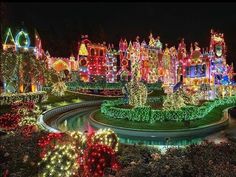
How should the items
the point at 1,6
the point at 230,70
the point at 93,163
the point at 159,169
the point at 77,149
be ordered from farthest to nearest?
the point at 230,70 → the point at 1,6 → the point at 77,149 → the point at 93,163 → the point at 159,169

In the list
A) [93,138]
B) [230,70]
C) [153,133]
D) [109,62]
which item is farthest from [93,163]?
[109,62]

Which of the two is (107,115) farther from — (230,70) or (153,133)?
(230,70)

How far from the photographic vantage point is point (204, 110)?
59.8 ft

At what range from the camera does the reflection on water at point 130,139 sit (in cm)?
1398

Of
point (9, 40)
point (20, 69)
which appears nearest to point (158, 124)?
point (20, 69)

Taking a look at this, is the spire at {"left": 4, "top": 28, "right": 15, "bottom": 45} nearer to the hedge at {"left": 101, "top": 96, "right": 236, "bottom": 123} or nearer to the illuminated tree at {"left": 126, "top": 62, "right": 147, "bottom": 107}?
the illuminated tree at {"left": 126, "top": 62, "right": 147, "bottom": 107}

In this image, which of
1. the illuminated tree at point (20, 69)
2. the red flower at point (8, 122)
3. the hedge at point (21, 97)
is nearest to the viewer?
the red flower at point (8, 122)

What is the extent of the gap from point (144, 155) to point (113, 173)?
1305mm

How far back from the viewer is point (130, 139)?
14.8 meters

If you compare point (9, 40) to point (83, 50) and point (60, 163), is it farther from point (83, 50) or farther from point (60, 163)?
point (60, 163)

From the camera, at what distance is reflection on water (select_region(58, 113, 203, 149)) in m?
14.0

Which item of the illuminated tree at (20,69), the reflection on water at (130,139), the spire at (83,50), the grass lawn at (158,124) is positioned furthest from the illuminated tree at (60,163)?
the spire at (83,50)

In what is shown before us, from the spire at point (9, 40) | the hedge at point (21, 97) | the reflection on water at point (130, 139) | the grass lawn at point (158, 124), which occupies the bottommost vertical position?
the reflection on water at point (130, 139)

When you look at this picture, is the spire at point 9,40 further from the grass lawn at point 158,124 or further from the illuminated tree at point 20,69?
the grass lawn at point 158,124
